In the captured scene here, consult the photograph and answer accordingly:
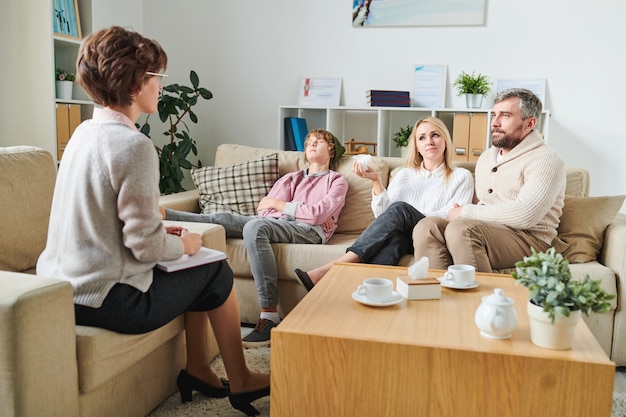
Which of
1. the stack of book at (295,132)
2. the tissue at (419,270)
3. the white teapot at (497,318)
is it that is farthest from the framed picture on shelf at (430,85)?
the white teapot at (497,318)

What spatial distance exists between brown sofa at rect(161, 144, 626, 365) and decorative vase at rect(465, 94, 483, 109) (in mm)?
976

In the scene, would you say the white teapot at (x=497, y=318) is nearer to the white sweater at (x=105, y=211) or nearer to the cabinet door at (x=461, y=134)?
the white sweater at (x=105, y=211)

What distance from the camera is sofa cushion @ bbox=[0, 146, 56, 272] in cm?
223

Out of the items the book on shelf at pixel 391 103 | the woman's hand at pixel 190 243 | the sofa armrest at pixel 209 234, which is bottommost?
the sofa armrest at pixel 209 234

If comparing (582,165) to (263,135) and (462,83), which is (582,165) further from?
(263,135)

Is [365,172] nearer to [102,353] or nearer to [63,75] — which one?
[102,353]

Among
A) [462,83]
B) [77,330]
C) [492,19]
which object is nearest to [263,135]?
[462,83]

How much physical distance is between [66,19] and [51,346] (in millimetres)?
2675

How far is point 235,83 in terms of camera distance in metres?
4.75

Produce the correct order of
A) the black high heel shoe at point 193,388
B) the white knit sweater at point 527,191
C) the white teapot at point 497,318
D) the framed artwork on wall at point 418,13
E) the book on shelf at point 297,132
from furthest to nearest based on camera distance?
the book on shelf at point 297,132 < the framed artwork on wall at point 418,13 < the white knit sweater at point 527,191 < the black high heel shoe at point 193,388 < the white teapot at point 497,318

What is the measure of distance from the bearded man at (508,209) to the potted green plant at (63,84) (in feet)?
7.19

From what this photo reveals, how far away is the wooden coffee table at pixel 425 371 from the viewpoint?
4.80 feet

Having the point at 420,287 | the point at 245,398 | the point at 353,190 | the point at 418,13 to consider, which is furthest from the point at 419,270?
the point at 418,13

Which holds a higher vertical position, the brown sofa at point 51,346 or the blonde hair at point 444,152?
Result: the blonde hair at point 444,152
